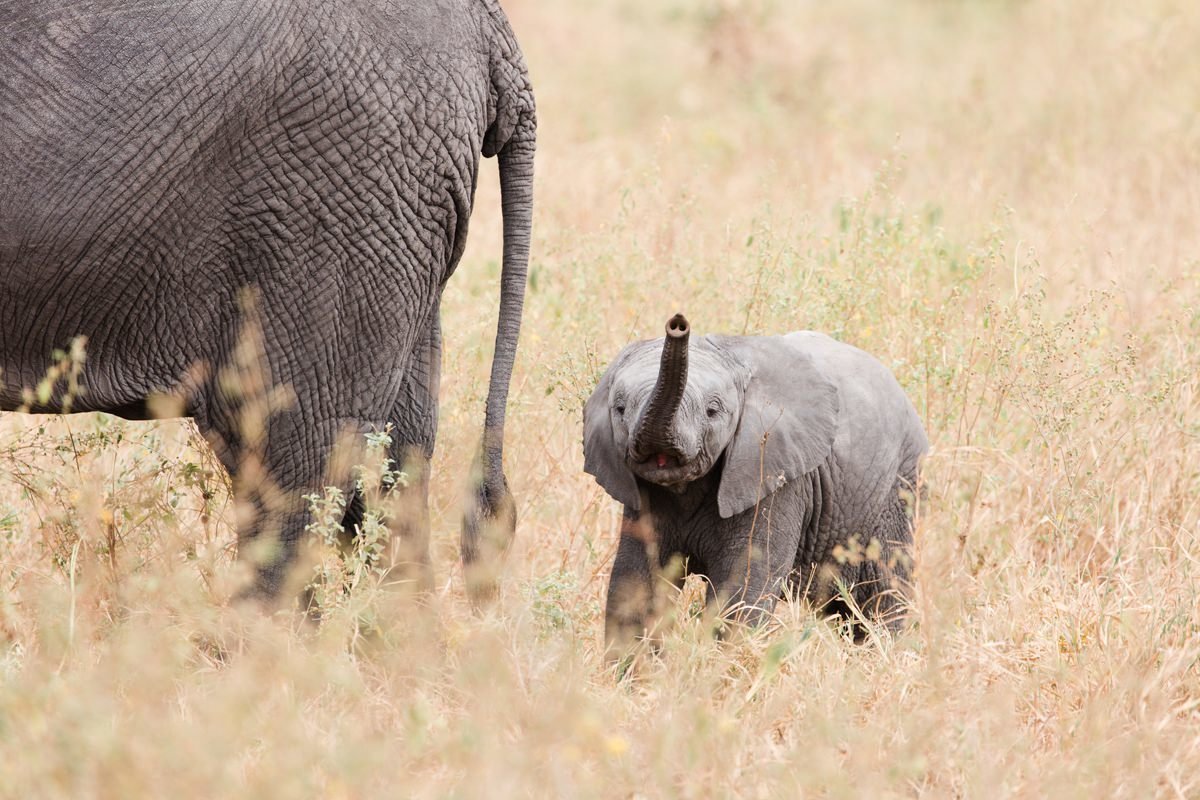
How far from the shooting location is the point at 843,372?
4535 millimetres

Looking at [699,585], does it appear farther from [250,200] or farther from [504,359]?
[250,200]

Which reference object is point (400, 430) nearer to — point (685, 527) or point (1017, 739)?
point (685, 527)

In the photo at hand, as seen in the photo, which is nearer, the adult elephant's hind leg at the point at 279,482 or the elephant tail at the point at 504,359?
the adult elephant's hind leg at the point at 279,482

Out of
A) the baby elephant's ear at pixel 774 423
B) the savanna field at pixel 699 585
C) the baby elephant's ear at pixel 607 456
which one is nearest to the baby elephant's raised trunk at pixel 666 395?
the baby elephant's ear at pixel 607 456

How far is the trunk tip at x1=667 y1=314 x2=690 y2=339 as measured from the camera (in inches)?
138

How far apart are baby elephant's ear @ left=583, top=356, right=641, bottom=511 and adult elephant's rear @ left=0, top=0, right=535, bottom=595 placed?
0.27 metres

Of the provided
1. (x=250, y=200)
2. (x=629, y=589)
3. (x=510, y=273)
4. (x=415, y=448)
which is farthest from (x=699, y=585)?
(x=250, y=200)

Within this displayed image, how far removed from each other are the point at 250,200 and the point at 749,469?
1396 millimetres

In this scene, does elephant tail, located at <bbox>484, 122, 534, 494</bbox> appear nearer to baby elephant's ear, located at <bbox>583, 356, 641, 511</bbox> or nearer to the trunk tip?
baby elephant's ear, located at <bbox>583, 356, 641, 511</bbox>

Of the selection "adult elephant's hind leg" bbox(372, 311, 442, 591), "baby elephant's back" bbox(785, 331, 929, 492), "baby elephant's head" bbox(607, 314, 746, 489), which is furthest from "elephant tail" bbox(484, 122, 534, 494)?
"baby elephant's back" bbox(785, 331, 929, 492)

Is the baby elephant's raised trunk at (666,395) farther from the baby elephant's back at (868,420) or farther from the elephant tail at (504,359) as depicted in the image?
the baby elephant's back at (868,420)

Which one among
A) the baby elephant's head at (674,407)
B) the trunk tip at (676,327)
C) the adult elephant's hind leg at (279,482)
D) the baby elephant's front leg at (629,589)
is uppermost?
the trunk tip at (676,327)

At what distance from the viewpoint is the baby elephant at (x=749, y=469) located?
3.94 metres

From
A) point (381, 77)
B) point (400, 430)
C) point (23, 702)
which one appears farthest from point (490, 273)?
point (23, 702)
